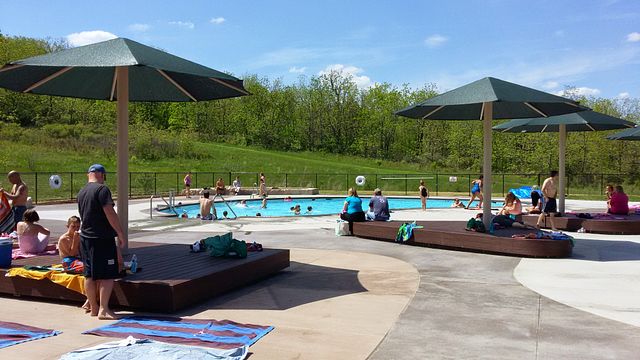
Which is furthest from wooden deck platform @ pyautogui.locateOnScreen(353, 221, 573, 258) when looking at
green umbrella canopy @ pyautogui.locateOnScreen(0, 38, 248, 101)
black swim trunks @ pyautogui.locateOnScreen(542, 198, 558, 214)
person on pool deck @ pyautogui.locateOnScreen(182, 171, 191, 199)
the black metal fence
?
the black metal fence

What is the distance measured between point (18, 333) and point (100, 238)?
4.08 ft

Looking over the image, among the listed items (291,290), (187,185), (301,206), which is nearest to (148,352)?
(291,290)

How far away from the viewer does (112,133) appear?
56969mm

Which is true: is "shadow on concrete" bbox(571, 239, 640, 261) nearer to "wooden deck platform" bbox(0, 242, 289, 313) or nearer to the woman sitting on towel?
"wooden deck platform" bbox(0, 242, 289, 313)

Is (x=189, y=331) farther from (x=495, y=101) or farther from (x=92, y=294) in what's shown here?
(x=495, y=101)

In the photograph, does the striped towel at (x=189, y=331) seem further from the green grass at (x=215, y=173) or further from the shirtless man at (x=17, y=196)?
the green grass at (x=215, y=173)

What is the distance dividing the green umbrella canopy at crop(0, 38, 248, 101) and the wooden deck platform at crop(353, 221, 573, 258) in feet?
18.1

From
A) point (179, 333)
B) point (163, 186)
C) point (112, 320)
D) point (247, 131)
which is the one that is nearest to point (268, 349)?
point (179, 333)

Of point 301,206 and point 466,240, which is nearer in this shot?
point 466,240

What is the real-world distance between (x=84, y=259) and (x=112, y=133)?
5493 cm

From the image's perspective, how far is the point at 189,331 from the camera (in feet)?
18.1

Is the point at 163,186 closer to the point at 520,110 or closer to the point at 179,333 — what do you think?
the point at 520,110

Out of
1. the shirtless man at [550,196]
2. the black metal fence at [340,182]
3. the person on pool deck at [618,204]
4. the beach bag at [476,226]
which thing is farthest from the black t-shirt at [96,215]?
the black metal fence at [340,182]

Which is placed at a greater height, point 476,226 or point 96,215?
point 96,215
